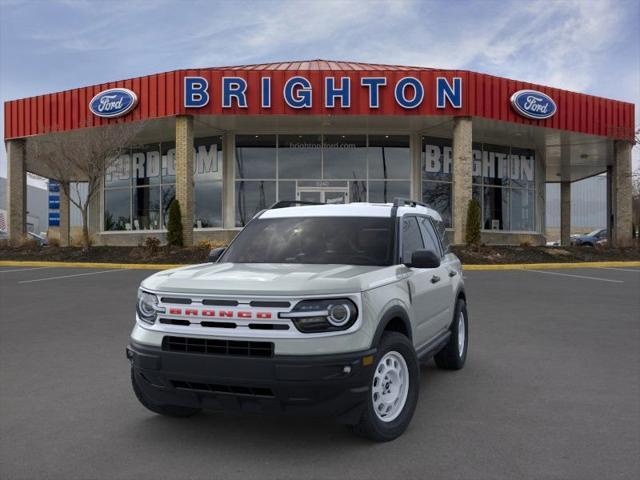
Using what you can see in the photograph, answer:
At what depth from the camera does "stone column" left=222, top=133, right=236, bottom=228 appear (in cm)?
2456

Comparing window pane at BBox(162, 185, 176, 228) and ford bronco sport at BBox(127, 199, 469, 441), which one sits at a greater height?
window pane at BBox(162, 185, 176, 228)

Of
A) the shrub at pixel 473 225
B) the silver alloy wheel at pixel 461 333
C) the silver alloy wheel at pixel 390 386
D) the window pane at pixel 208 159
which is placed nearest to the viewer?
the silver alloy wheel at pixel 390 386

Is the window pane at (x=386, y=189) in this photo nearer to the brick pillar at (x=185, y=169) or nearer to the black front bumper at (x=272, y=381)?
the brick pillar at (x=185, y=169)

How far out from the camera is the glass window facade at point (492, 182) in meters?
25.3

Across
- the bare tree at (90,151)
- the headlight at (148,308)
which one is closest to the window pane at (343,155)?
the bare tree at (90,151)

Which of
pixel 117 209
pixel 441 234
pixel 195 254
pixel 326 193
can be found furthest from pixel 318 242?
pixel 117 209

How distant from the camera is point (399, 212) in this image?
501cm

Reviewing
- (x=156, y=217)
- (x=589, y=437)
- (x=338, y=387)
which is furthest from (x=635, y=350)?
(x=156, y=217)

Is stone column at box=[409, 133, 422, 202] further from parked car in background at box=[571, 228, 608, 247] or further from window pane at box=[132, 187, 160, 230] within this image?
parked car in background at box=[571, 228, 608, 247]

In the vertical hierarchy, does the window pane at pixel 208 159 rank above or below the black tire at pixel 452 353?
above

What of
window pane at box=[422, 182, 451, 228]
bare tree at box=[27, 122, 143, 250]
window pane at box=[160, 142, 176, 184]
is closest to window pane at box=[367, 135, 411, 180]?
window pane at box=[422, 182, 451, 228]

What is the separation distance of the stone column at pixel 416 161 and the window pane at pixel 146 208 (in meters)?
11.8

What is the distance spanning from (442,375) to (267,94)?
16940 mm

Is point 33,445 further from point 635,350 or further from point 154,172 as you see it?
point 154,172
